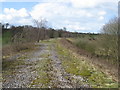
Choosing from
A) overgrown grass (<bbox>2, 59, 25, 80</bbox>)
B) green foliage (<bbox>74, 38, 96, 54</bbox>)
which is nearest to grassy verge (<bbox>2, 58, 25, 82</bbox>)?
overgrown grass (<bbox>2, 59, 25, 80</bbox>)

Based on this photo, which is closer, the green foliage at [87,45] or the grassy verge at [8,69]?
the grassy verge at [8,69]

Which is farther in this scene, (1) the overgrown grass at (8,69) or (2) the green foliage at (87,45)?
(2) the green foliage at (87,45)

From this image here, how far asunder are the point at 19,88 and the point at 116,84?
393cm

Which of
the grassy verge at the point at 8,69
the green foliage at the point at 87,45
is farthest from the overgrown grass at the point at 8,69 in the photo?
the green foliage at the point at 87,45

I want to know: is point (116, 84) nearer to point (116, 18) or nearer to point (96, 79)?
point (96, 79)

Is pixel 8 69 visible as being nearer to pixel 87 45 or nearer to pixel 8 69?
pixel 8 69

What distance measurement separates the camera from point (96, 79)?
8164 mm

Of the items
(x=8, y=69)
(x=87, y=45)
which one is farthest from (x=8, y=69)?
(x=87, y=45)

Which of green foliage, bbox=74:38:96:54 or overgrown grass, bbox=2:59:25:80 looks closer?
overgrown grass, bbox=2:59:25:80

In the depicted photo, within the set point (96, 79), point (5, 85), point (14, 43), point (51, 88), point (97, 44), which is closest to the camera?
point (51, 88)

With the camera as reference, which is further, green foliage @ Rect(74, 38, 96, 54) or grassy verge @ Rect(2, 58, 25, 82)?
green foliage @ Rect(74, 38, 96, 54)

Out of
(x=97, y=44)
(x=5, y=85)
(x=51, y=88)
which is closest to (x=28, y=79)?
(x=5, y=85)

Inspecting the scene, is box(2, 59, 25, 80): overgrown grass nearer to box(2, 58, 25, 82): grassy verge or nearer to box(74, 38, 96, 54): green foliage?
box(2, 58, 25, 82): grassy verge

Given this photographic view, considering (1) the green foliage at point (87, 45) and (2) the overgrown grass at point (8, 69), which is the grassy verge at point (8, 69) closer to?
(2) the overgrown grass at point (8, 69)
